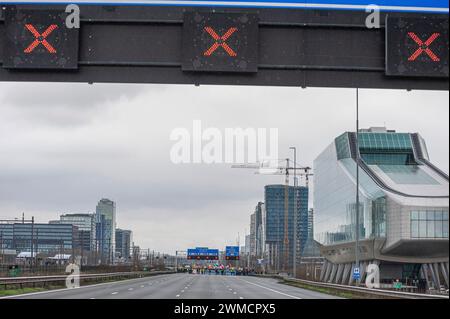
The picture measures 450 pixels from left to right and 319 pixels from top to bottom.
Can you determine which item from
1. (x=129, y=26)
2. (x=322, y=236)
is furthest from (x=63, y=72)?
(x=322, y=236)

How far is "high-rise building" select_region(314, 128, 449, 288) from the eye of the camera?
112 metres

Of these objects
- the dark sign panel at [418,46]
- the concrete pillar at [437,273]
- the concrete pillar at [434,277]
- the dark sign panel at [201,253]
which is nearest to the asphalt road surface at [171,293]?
the dark sign panel at [418,46]

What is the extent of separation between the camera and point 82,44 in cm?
1909

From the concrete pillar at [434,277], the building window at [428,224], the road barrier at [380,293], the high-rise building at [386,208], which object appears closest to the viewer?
the road barrier at [380,293]

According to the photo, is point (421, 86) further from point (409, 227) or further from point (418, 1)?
point (409, 227)

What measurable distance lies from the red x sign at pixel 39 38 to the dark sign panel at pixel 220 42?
129 inches

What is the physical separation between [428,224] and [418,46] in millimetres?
97188

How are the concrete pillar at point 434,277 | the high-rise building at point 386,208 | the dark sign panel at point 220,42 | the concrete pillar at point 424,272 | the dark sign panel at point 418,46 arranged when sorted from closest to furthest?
the dark sign panel at point 418,46 < the dark sign panel at point 220,42 < the concrete pillar at point 434,277 < the high-rise building at point 386,208 < the concrete pillar at point 424,272

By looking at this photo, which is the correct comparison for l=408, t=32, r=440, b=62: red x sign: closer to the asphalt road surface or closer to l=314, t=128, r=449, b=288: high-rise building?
the asphalt road surface

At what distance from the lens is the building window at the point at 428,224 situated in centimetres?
11075

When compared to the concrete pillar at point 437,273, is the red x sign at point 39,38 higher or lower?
higher

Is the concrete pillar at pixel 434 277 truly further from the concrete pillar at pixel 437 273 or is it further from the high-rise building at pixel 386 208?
the concrete pillar at pixel 437 273

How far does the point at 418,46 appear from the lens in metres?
18.0

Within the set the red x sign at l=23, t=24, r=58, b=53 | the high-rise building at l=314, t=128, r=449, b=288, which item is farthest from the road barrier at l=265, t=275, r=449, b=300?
the high-rise building at l=314, t=128, r=449, b=288
